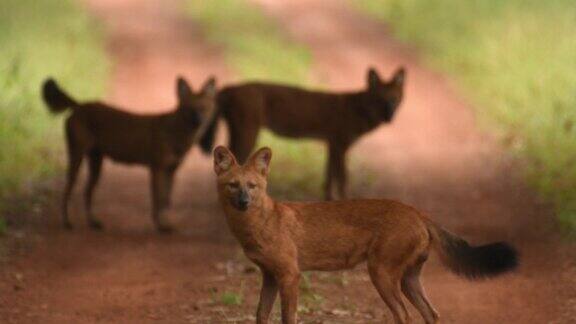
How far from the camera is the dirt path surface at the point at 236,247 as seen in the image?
8.48m

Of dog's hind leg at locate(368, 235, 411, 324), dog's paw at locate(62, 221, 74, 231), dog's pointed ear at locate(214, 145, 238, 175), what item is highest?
dog's pointed ear at locate(214, 145, 238, 175)

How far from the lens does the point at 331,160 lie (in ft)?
43.4

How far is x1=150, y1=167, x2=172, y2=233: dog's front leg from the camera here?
11.6 meters

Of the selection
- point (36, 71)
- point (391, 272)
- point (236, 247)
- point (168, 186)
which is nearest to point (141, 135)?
point (168, 186)

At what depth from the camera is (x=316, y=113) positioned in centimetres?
1348

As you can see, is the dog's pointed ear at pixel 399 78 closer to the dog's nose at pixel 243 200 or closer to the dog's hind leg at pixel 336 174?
the dog's hind leg at pixel 336 174

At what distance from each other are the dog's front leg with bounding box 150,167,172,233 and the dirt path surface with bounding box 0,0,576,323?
172 millimetres

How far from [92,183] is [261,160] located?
16.1 ft

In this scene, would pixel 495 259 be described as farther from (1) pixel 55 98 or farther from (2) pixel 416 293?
(1) pixel 55 98

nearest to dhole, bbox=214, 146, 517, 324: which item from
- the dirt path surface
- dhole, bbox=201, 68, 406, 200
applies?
the dirt path surface

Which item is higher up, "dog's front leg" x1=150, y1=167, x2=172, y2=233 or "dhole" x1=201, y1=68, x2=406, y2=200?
"dhole" x1=201, y1=68, x2=406, y2=200

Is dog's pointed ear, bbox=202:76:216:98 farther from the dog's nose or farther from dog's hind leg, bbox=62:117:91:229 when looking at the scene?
the dog's nose

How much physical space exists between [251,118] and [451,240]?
5.93 metres

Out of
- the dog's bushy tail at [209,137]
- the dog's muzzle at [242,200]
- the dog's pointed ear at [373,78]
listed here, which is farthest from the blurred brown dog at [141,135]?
the dog's muzzle at [242,200]
